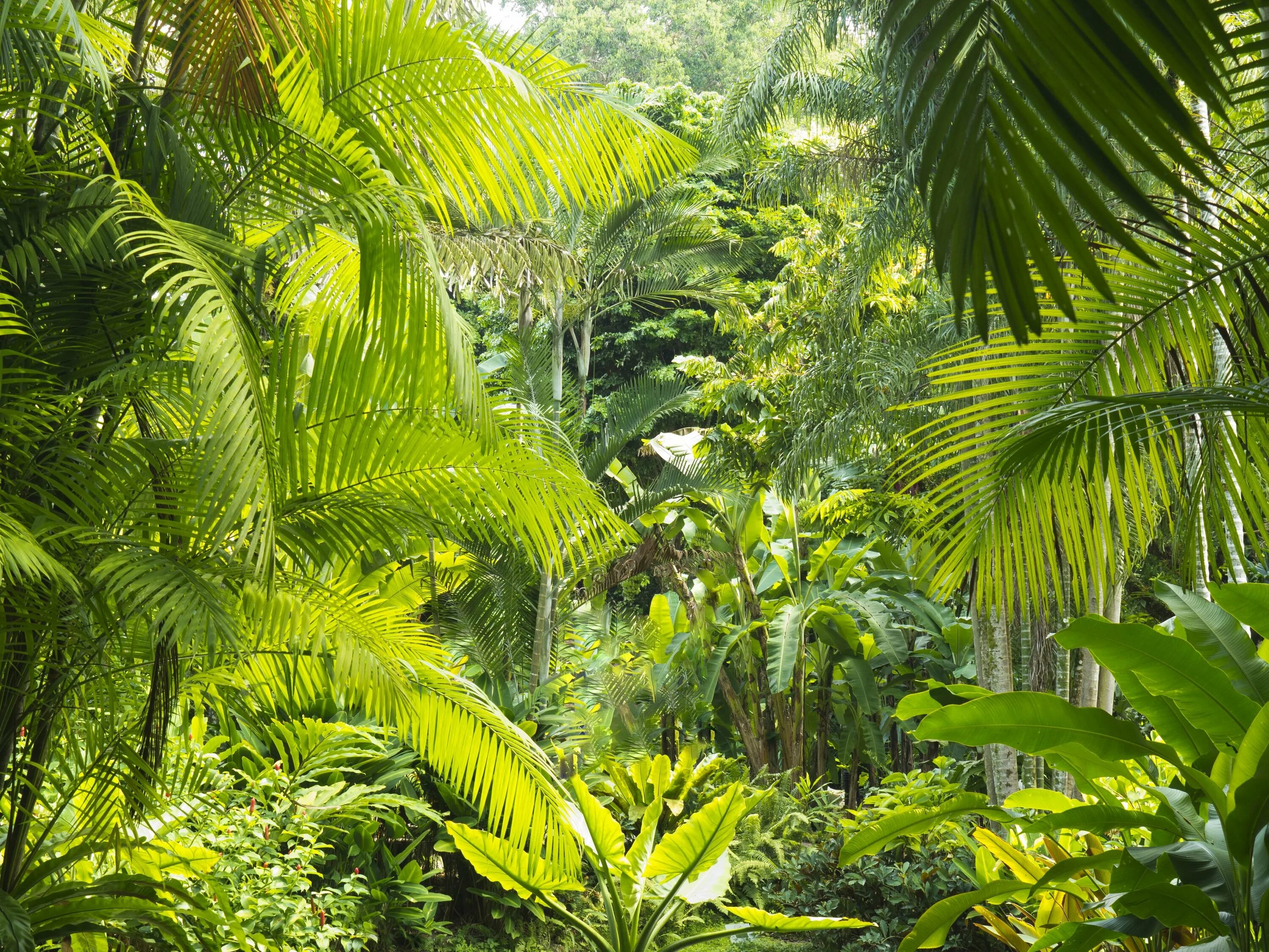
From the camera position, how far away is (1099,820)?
2.49 meters

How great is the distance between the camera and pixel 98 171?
2.53 m

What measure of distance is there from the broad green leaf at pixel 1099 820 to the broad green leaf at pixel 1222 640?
40 centimetres

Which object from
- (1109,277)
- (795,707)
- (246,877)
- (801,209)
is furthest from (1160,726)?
(801,209)

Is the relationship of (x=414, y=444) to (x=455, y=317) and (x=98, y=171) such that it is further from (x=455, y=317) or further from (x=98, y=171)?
(x=98, y=171)

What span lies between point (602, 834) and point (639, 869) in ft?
1.41

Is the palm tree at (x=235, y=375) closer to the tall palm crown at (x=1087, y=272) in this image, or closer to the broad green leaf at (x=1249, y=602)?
the tall palm crown at (x=1087, y=272)

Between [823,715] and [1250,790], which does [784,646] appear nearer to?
[823,715]

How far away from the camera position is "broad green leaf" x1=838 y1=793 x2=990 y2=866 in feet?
9.25

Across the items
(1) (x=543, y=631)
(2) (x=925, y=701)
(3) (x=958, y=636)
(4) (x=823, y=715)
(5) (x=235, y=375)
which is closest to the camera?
(5) (x=235, y=375)

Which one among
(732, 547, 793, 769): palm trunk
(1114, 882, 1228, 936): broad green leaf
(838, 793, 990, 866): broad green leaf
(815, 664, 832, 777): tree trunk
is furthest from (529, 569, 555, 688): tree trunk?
(1114, 882, 1228, 936): broad green leaf

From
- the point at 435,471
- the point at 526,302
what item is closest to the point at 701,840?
the point at 435,471

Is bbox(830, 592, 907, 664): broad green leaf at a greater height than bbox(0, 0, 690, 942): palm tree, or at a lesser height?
lesser

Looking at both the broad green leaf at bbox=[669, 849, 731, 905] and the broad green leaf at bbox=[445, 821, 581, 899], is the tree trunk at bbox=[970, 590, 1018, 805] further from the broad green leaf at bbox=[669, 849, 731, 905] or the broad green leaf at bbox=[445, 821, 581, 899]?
the broad green leaf at bbox=[445, 821, 581, 899]

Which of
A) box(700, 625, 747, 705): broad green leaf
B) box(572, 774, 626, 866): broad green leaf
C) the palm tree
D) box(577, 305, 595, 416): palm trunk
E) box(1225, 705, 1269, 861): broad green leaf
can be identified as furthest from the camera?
box(577, 305, 595, 416): palm trunk
